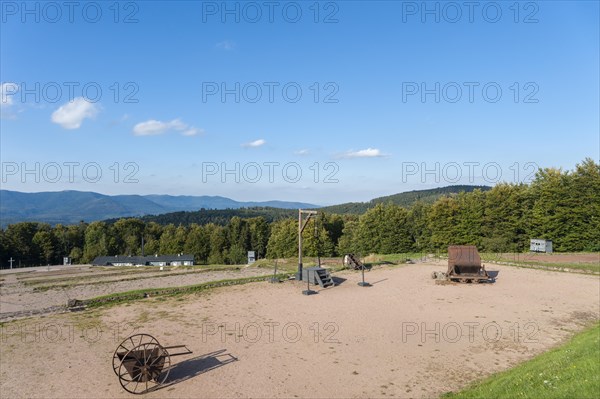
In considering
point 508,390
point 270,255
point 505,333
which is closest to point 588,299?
point 505,333

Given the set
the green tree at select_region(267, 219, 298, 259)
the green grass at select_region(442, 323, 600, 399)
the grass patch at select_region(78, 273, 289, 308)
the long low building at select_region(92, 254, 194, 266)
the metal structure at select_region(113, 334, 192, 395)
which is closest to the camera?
the green grass at select_region(442, 323, 600, 399)

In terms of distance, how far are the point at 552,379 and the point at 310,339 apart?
26.5 ft

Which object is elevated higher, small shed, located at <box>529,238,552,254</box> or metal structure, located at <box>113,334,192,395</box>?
small shed, located at <box>529,238,552,254</box>

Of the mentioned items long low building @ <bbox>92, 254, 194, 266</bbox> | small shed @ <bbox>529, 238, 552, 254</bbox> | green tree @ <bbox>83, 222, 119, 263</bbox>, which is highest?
small shed @ <bbox>529, 238, 552, 254</bbox>

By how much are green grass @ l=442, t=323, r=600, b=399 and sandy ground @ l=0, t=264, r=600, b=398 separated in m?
1.07

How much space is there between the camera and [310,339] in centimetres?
1416

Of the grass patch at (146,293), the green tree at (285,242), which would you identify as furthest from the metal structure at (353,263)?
the green tree at (285,242)

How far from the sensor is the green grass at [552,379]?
7.48 m

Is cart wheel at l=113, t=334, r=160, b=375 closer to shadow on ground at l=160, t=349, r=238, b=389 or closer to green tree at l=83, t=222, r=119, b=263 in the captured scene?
shadow on ground at l=160, t=349, r=238, b=389

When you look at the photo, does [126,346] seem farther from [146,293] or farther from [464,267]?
[464,267]

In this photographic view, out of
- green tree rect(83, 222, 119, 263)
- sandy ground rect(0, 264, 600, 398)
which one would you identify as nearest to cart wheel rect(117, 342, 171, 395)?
sandy ground rect(0, 264, 600, 398)

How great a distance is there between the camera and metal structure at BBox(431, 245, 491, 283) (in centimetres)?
2442

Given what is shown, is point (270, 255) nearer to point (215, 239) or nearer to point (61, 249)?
point (215, 239)

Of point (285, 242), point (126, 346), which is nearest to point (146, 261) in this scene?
point (285, 242)
